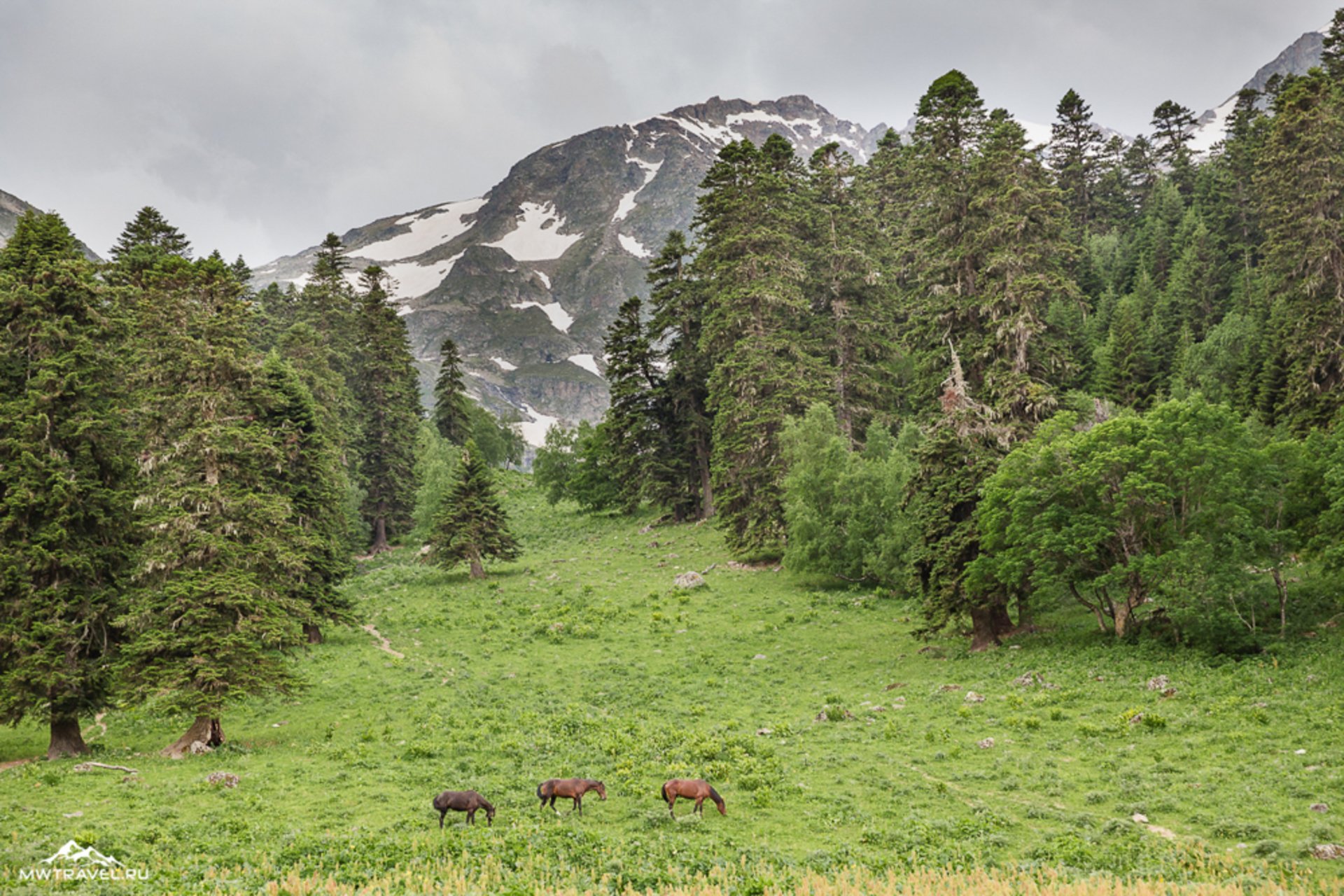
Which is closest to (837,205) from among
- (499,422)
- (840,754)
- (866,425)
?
(866,425)

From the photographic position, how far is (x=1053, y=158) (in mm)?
77750

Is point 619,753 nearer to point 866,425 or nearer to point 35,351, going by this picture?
point 35,351

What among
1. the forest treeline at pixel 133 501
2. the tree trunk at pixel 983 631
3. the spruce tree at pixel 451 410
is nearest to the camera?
the forest treeline at pixel 133 501

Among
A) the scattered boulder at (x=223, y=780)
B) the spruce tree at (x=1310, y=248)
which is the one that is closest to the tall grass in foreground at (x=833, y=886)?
the scattered boulder at (x=223, y=780)

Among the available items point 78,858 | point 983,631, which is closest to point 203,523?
point 78,858

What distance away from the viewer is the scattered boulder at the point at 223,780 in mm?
16500

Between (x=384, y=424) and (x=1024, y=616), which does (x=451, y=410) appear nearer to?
(x=384, y=424)

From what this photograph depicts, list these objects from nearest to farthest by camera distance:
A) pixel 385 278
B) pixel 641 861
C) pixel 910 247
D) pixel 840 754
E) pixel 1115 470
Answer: pixel 641 861
pixel 840 754
pixel 1115 470
pixel 910 247
pixel 385 278

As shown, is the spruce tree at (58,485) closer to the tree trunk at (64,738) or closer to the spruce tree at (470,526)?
the tree trunk at (64,738)

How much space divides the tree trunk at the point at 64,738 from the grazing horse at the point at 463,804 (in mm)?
12909

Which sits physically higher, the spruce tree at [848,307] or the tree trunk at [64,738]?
the spruce tree at [848,307]

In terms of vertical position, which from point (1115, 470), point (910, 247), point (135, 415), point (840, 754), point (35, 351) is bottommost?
point (840, 754)

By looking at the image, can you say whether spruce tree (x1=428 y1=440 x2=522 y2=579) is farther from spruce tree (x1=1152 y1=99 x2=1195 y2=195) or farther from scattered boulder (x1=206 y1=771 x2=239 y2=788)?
spruce tree (x1=1152 y1=99 x2=1195 y2=195)

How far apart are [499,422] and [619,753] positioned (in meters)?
110
